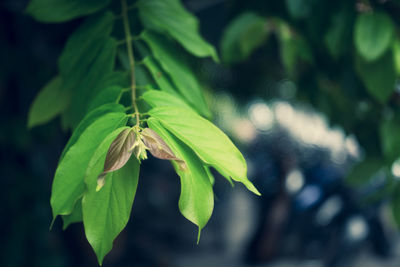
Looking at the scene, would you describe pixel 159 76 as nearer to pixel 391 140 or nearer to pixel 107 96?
pixel 107 96

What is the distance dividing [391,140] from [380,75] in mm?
160

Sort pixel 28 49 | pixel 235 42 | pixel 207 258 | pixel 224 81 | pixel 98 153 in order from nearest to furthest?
pixel 98 153
pixel 235 42
pixel 28 49
pixel 224 81
pixel 207 258

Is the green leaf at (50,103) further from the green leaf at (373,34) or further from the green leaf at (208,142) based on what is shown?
the green leaf at (373,34)

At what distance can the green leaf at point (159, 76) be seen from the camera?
552mm

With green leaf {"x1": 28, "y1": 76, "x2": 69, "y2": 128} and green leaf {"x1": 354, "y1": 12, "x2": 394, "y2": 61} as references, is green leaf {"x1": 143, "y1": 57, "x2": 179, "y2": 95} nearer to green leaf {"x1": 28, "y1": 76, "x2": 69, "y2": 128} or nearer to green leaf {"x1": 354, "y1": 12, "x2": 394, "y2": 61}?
green leaf {"x1": 28, "y1": 76, "x2": 69, "y2": 128}

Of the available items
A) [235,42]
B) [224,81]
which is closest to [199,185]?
[235,42]

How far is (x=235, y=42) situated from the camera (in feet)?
2.92

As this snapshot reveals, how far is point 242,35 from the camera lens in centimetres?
89

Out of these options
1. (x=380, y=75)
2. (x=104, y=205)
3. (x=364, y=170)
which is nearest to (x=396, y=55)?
(x=380, y=75)

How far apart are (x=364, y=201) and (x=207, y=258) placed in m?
3.11

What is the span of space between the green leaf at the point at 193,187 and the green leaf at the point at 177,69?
0.16m

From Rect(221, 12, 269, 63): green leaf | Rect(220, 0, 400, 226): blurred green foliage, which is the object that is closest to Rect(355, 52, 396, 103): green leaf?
Rect(220, 0, 400, 226): blurred green foliage

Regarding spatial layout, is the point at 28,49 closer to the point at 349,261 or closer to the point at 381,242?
the point at 349,261

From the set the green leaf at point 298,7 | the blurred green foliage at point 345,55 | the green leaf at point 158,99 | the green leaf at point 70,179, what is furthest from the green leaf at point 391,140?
the green leaf at point 70,179
